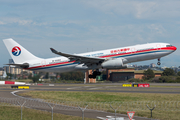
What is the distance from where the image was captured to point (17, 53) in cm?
5262

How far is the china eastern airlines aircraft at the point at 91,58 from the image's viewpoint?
4056 centimetres

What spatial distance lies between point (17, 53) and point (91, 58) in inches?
796

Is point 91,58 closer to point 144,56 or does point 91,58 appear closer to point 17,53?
point 144,56

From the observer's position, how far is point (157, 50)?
40.2 metres

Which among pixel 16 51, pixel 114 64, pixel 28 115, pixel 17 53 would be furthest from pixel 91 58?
pixel 28 115

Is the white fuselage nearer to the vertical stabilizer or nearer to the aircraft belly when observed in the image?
the aircraft belly

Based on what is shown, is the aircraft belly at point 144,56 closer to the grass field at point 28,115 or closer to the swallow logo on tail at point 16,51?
the grass field at point 28,115

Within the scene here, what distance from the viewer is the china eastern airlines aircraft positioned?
1597 inches

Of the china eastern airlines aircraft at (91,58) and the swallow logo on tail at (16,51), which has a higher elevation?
the swallow logo on tail at (16,51)

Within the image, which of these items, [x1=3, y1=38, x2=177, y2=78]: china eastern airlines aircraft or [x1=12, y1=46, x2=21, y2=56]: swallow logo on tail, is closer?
[x1=3, y1=38, x2=177, y2=78]: china eastern airlines aircraft

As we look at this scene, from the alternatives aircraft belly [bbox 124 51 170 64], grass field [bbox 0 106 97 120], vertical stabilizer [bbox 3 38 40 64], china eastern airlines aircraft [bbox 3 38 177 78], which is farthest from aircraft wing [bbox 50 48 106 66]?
grass field [bbox 0 106 97 120]

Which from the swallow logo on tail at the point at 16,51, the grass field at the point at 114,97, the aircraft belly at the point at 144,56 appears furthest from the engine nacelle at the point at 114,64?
the swallow logo on tail at the point at 16,51

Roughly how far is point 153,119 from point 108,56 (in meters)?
24.7

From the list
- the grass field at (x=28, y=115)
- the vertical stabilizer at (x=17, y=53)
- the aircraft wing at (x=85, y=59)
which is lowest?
the grass field at (x=28, y=115)
